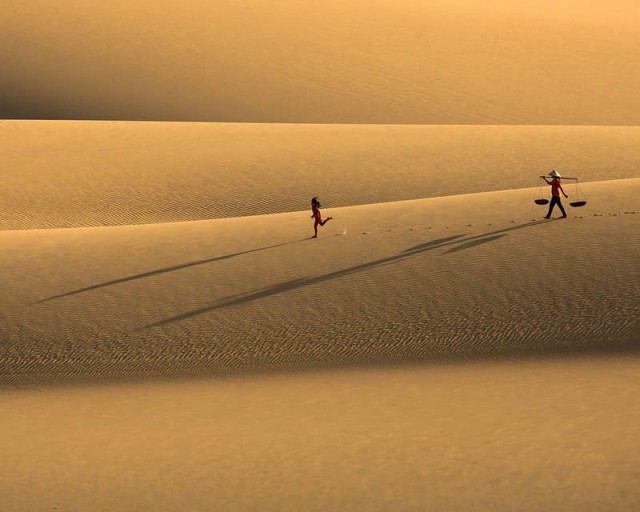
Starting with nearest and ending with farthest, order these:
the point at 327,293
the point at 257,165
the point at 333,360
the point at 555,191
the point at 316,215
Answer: the point at 333,360 → the point at 327,293 → the point at 555,191 → the point at 316,215 → the point at 257,165

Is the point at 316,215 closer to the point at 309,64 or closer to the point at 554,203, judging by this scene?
the point at 554,203

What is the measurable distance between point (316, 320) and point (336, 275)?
163 centimetres

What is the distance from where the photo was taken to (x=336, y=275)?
57.3 ft

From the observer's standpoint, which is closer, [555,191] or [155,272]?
[155,272]

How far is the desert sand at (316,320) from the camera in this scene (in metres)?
10.6

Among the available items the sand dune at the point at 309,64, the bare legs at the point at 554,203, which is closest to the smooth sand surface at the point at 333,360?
the bare legs at the point at 554,203

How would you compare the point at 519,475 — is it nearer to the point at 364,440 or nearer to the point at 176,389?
the point at 364,440

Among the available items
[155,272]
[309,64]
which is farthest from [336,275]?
[309,64]

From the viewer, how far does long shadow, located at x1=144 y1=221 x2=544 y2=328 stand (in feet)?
54.6

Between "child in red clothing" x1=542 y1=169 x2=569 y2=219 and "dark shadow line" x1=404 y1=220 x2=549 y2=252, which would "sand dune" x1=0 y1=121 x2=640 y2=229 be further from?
"dark shadow line" x1=404 y1=220 x2=549 y2=252

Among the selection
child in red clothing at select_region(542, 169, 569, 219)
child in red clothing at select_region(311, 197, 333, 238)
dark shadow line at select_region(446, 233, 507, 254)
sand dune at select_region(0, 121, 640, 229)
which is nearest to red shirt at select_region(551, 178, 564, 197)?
child in red clothing at select_region(542, 169, 569, 219)

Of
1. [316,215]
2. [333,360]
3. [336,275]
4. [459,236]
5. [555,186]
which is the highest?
[555,186]

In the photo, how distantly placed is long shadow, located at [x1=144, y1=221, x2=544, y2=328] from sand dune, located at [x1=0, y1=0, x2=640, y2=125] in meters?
24.6

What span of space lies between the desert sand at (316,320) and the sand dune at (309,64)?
33.1ft
